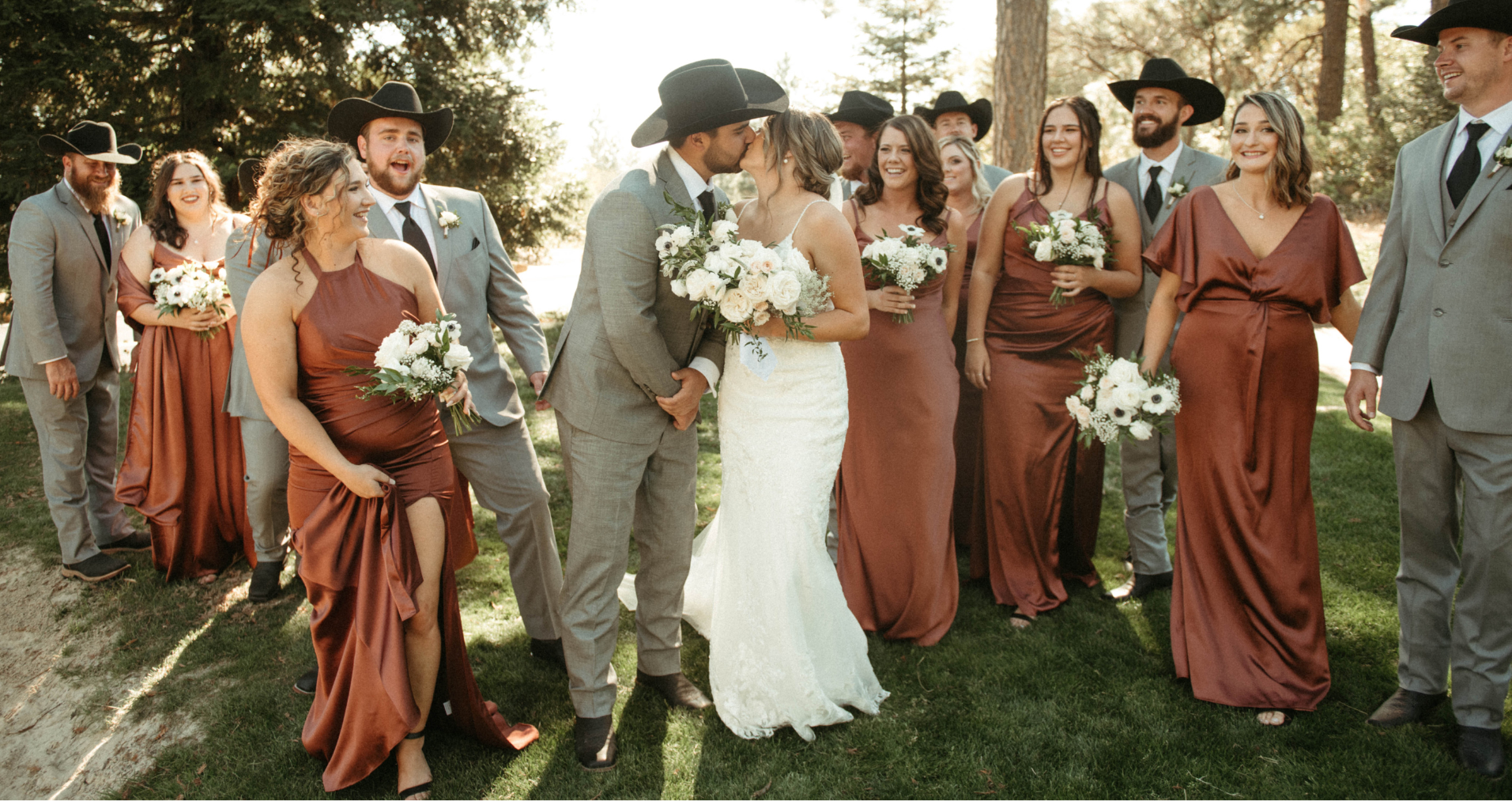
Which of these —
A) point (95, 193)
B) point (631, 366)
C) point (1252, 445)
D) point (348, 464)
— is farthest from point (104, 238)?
point (1252, 445)

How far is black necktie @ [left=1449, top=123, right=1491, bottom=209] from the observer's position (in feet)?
11.7

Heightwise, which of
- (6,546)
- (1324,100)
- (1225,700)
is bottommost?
(1225,700)

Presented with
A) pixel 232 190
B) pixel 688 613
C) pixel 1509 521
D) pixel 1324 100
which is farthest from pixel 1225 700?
pixel 1324 100

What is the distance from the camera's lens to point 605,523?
366 cm

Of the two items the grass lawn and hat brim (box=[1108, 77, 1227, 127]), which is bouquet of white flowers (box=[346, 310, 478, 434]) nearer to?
the grass lawn

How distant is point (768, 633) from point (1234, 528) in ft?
7.17

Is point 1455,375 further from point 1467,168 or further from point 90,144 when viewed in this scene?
point 90,144

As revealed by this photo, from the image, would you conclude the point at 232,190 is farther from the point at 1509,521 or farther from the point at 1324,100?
the point at 1324,100

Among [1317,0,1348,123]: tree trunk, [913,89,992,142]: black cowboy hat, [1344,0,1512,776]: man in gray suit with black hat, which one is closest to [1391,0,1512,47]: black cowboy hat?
[1344,0,1512,776]: man in gray suit with black hat

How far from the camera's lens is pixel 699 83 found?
3363 millimetres

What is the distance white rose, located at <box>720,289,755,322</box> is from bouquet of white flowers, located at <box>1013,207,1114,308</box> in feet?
6.82

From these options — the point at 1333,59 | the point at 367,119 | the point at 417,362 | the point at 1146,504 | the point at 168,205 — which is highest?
the point at 1333,59

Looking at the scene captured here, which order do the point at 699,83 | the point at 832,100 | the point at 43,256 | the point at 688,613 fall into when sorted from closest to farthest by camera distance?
the point at 699,83 < the point at 688,613 < the point at 43,256 < the point at 832,100

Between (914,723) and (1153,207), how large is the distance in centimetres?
346
